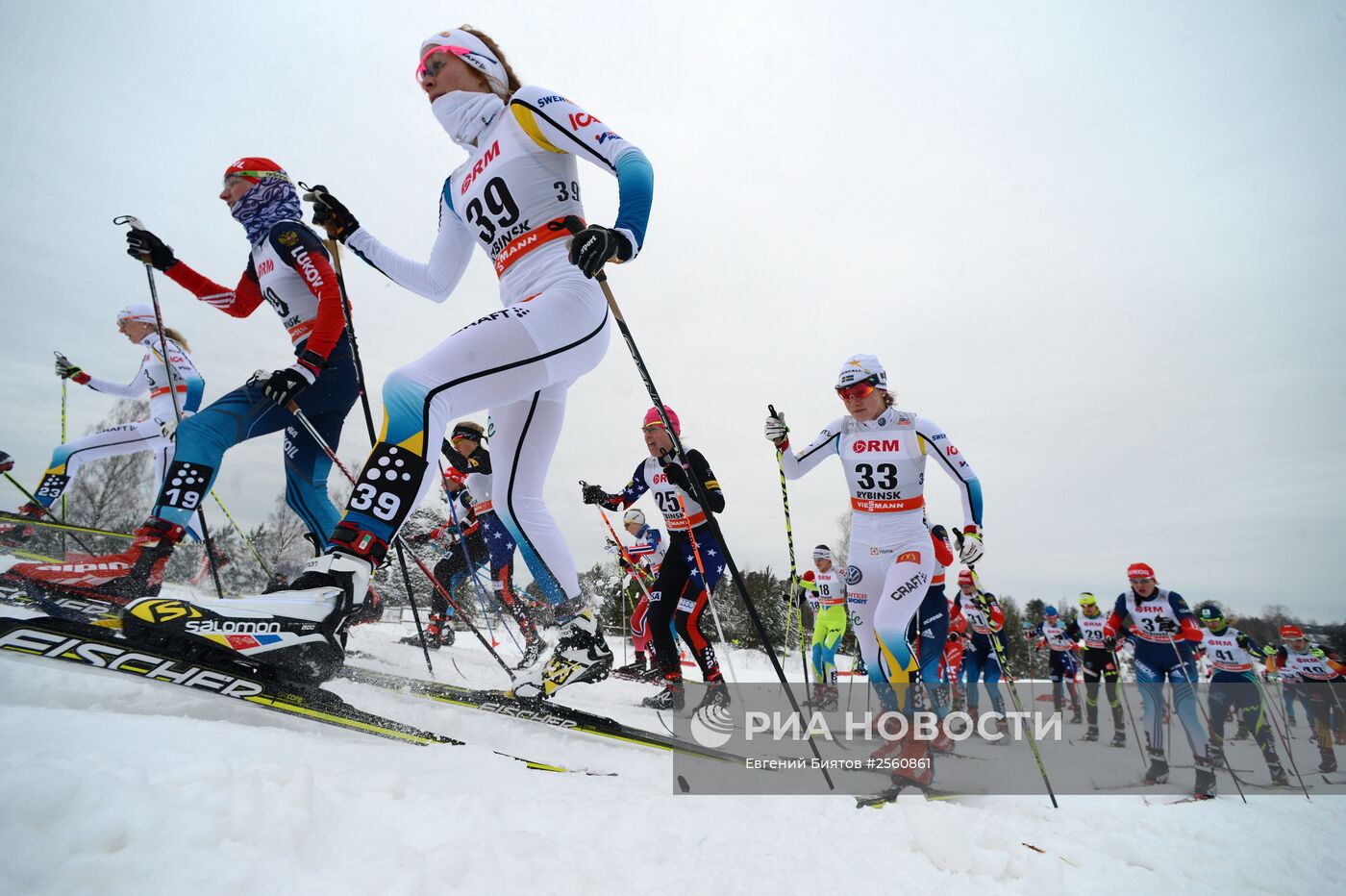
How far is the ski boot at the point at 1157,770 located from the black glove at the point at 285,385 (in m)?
8.51

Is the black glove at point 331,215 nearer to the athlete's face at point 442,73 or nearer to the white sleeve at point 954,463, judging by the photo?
the athlete's face at point 442,73

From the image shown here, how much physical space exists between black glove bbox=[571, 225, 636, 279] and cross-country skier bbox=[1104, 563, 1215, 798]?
756 centimetres

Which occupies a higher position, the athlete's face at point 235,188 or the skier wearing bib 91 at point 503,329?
the athlete's face at point 235,188

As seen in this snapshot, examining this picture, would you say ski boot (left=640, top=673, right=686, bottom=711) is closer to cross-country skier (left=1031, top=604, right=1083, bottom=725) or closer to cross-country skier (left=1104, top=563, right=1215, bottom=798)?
cross-country skier (left=1104, top=563, right=1215, bottom=798)

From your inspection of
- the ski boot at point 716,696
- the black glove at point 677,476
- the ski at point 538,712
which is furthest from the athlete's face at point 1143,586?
the ski at point 538,712

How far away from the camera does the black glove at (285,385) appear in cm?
268

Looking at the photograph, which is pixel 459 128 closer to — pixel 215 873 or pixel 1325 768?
pixel 215 873

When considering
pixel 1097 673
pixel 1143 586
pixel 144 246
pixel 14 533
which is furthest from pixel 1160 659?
pixel 14 533

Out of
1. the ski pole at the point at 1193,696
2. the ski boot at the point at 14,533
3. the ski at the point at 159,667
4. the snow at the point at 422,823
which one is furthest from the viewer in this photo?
the ski pole at the point at 1193,696

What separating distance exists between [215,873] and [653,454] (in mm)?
5501

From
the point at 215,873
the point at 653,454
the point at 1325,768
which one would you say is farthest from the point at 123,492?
the point at 1325,768

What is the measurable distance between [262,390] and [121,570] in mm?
1145

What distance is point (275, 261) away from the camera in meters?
3.46

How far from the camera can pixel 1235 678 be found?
7.77 metres
